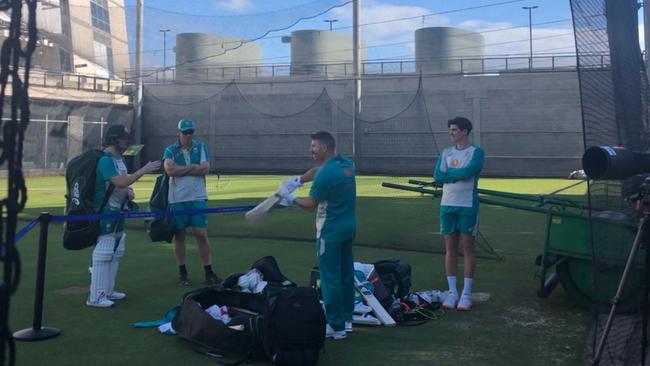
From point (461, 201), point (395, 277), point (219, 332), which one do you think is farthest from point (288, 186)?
point (461, 201)

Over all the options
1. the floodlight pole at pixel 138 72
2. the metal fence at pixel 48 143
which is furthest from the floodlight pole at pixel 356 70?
the metal fence at pixel 48 143

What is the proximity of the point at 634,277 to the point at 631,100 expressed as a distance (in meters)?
1.67

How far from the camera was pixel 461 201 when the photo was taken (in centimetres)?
568

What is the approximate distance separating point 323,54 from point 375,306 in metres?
31.3

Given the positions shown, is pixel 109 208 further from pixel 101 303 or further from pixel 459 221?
pixel 459 221

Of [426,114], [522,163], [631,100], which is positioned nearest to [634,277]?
[631,100]

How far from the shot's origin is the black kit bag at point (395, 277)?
18.6 feet

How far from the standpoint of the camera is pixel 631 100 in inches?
212

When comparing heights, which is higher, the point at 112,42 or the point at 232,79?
the point at 232,79

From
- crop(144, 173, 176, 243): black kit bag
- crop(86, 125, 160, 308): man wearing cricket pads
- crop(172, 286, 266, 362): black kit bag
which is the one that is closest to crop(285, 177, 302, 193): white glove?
crop(172, 286, 266, 362): black kit bag

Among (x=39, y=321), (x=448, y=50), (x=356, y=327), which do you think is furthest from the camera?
(x=448, y=50)

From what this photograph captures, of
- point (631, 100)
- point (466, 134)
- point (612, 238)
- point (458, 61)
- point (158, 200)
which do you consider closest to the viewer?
point (612, 238)

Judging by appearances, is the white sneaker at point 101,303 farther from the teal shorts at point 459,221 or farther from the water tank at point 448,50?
the water tank at point 448,50

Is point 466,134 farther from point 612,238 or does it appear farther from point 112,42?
point 112,42
